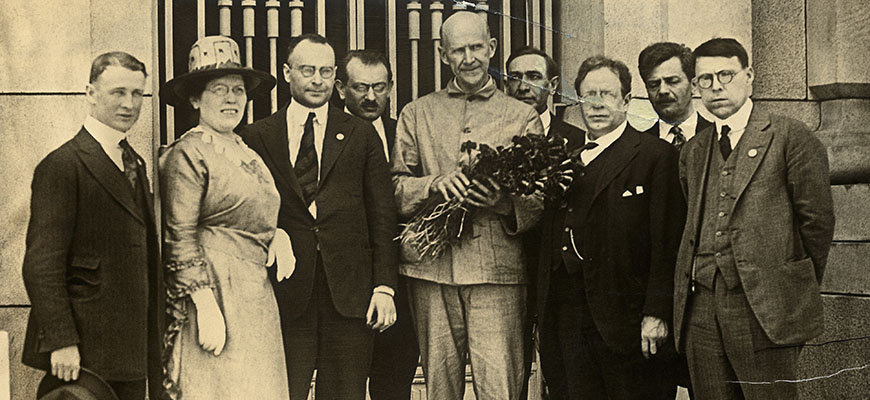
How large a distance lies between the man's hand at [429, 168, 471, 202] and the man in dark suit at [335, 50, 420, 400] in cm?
28

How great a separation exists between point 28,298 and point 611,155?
9.28ft

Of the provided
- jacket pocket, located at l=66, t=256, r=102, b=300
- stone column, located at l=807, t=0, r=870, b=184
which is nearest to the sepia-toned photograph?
jacket pocket, located at l=66, t=256, r=102, b=300

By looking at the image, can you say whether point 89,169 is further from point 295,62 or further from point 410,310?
point 410,310

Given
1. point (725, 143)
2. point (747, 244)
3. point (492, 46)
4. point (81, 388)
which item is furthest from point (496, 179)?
point (81, 388)

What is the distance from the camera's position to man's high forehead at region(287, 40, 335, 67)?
5.05 m

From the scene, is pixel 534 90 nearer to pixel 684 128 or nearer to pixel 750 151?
pixel 684 128

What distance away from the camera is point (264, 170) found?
198 inches

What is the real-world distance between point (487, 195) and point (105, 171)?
5.86 ft

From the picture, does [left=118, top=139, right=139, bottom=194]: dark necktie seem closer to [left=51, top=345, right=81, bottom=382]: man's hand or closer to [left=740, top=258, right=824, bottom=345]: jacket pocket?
[left=51, top=345, right=81, bottom=382]: man's hand

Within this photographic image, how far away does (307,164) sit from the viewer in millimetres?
5047

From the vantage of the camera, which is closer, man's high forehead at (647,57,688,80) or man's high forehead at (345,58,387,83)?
man's high forehead at (345,58,387,83)

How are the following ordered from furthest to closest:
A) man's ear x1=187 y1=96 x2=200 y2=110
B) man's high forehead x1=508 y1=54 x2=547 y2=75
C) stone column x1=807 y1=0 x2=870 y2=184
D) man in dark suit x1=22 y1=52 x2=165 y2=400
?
stone column x1=807 y1=0 x2=870 y2=184 → man's high forehead x1=508 y1=54 x2=547 y2=75 → man's ear x1=187 y1=96 x2=200 y2=110 → man in dark suit x1=22 y1=52 x2=165 y2=400

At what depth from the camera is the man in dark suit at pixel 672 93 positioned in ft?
17.3

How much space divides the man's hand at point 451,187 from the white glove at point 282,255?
0.73 metres
